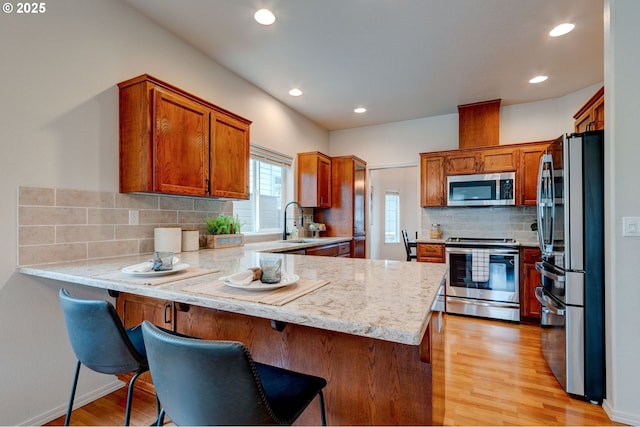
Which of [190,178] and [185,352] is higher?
[190,178]

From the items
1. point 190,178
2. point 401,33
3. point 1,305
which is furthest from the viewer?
point 401,33

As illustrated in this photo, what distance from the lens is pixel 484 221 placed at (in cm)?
429

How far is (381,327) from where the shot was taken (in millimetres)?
786

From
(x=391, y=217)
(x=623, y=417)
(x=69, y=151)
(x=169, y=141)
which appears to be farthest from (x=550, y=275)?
(x=391, y=217)

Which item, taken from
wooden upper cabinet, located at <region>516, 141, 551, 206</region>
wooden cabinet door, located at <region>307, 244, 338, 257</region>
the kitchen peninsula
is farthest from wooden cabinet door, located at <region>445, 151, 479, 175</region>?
the kitchen peninsula

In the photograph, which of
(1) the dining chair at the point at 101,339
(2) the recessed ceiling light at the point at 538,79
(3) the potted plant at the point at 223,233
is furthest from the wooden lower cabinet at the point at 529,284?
(1) the dining chair at the point at 101,339

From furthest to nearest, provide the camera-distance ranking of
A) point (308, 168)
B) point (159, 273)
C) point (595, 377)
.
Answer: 1. point (308, 168)
2. point (595, 377)
3. point (159, 273)

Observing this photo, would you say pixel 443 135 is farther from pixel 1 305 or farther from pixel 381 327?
pixel 1 305

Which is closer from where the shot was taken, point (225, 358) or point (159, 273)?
point (225, 358)

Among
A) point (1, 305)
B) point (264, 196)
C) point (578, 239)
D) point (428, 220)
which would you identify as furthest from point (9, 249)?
point (428, 220)

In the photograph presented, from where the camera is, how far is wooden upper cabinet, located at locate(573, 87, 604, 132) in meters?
2.51

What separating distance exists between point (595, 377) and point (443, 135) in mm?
3460

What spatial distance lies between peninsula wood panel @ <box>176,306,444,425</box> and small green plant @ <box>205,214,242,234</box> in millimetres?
1516

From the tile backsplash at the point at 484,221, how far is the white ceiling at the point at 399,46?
4.96ft
